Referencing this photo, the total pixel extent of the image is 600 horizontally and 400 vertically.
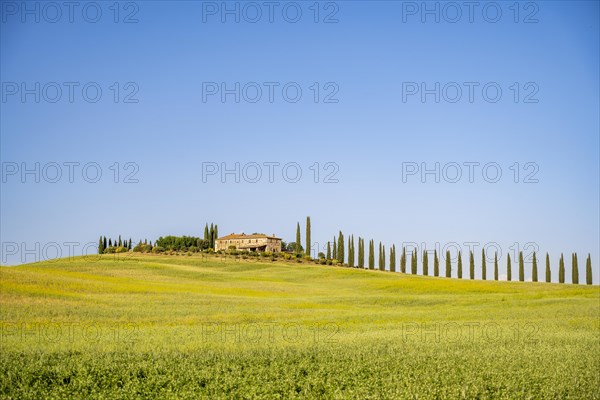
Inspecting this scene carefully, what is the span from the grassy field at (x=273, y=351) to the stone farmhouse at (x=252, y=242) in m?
Result: 91.8

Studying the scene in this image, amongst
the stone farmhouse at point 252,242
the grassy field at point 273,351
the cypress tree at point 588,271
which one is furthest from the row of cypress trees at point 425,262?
the grassy field at point 273,351

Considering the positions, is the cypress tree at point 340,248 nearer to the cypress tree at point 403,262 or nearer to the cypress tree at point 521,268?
the cypress tree at point 403,262

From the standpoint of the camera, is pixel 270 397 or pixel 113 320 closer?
pixel 270 397

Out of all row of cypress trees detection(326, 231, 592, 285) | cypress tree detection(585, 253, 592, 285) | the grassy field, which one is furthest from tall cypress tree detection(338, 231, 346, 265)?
the grassy field

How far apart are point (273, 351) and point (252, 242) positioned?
119 m

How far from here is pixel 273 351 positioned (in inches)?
693

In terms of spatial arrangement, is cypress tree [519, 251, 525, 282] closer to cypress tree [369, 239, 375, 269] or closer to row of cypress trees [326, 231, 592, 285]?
row of cypress trees [326, 231, 592, 285]

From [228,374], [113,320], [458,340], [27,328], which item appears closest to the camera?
[228,374]

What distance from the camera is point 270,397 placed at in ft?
40.6

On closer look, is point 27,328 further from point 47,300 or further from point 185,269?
point 185,269

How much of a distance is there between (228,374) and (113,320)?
17537 millimetres

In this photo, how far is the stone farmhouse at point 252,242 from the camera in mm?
133375

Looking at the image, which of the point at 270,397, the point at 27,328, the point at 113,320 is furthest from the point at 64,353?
the point at 113,320

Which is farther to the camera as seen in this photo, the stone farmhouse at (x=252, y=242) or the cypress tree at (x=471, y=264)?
the stone farmhouse at (x=252, y=242)
